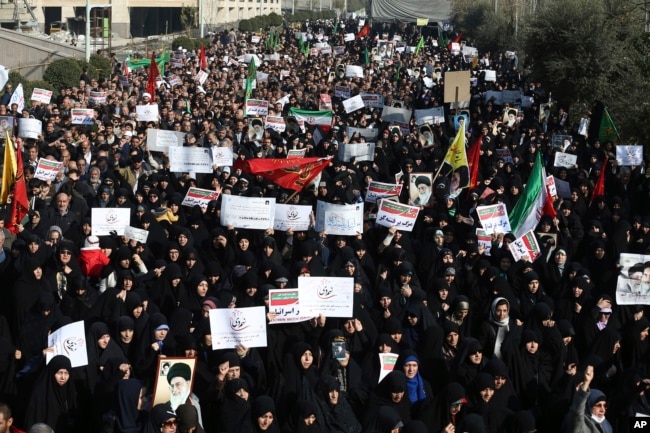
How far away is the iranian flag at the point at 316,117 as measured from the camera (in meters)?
21.8

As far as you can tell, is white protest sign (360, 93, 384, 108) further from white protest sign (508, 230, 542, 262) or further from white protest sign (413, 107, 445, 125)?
white protest sign (508, 230, 542, 262)

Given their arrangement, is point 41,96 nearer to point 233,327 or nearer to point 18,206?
point 18,206

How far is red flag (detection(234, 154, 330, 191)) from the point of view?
1509cm

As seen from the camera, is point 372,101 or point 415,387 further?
point 372,101

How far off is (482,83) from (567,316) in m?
23.8

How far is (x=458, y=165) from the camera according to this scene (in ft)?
52.6

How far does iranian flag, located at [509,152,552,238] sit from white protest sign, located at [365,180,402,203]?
4.62 feet

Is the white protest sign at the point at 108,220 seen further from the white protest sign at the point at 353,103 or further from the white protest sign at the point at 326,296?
the white protest sign at the point at 353,103

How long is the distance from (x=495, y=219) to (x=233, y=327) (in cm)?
525

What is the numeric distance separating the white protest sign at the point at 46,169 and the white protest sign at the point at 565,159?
7167 mm

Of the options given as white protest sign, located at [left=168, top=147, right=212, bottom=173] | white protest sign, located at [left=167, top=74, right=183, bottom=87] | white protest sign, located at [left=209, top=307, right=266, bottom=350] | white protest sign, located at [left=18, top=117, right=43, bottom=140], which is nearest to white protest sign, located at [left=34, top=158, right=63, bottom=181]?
white protest sign, located at [left=168, top=147, right=212, bottom=173]

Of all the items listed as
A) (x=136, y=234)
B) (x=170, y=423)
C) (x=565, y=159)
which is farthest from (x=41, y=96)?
(x=170, y=423)

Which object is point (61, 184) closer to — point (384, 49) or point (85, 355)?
point (85, 355)

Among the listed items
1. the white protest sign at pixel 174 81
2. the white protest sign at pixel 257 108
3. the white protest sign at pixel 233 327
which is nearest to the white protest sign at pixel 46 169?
the white protest sign at pixel 233 327
